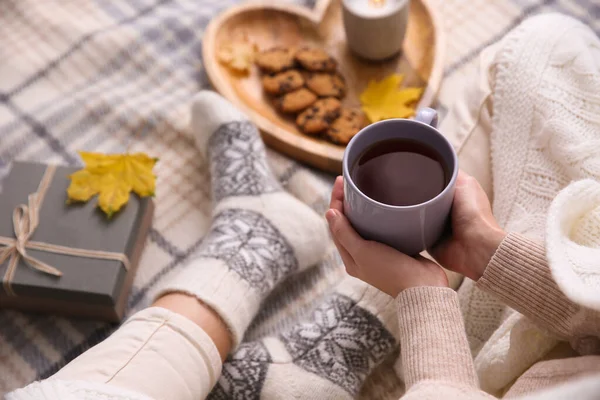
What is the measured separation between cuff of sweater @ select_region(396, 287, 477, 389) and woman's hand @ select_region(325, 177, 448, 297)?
0.04 feet

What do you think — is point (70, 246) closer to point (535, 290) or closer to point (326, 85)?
point (326, 85)

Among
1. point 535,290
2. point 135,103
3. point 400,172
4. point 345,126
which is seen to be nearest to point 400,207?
point 400,172

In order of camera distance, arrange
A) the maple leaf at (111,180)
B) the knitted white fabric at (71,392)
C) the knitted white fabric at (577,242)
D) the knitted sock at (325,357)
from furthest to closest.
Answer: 1. the maple leaf at (111,180)
2. the knitted sock at (325,357)
3. the knitted white fabric at (71,392)
4. the knitted white fabric at (577,242)

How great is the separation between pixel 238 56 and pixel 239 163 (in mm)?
225

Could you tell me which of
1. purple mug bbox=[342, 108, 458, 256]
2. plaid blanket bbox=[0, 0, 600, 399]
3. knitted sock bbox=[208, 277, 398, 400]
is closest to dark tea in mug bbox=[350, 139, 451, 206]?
purple mug bbox=[342, 108, 458, 256]

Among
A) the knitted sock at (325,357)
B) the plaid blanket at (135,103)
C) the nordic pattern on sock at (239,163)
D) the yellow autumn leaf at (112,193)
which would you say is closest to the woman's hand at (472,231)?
the knitted sock at (325,357)

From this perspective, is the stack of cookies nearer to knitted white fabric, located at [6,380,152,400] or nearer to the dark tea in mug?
the dark tea in mug

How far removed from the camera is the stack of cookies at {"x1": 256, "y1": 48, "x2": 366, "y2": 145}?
989mm

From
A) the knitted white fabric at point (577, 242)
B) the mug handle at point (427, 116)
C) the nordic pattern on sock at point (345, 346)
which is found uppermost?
the mug handle at point (427, 116)

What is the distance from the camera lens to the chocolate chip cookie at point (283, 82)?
1021 mm

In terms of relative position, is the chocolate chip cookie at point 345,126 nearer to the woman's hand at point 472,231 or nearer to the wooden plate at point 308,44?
the wooden plate at point 308,44

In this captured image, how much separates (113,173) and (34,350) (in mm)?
286

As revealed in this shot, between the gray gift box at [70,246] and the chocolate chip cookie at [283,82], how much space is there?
0.29 metres

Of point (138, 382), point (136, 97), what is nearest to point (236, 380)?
point (138, 382)
